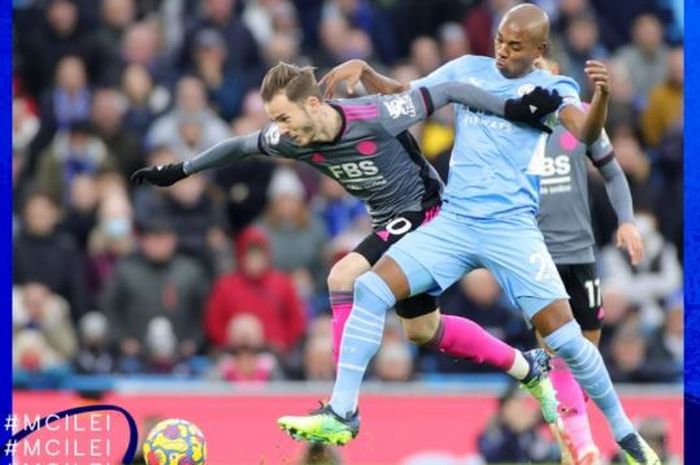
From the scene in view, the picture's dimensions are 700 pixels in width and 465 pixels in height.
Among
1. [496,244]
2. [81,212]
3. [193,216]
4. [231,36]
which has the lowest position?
[496,244]

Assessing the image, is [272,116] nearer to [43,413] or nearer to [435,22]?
[43,413]

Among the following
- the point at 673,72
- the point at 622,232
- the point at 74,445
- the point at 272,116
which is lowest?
the point at 74,445

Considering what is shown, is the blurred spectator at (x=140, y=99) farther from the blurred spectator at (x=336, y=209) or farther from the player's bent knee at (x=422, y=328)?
the player's bent knee at (x=422, y=328)

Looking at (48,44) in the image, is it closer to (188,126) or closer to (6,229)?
(188,126)

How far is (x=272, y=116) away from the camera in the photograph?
34.1 ft

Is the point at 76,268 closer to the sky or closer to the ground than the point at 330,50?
closer to the ground

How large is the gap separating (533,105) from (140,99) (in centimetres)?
801

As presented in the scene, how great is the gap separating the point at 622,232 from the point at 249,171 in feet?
21.8

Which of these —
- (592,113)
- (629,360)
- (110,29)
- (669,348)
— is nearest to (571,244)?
(592,113)

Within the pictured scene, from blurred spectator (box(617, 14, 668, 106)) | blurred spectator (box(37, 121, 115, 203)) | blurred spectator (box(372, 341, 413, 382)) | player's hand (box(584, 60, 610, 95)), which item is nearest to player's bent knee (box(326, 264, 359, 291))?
player's hand (box(584, 60, 610, 95))

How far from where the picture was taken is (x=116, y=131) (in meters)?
17.5

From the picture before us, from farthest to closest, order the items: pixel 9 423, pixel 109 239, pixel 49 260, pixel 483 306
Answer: pixel 109 239 → pixel 49 260 → pixel 483 306 → pixel 9 423

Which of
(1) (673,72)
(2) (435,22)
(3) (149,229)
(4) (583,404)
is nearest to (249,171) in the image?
(3) (149,229)

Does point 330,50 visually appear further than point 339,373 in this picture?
Yes
